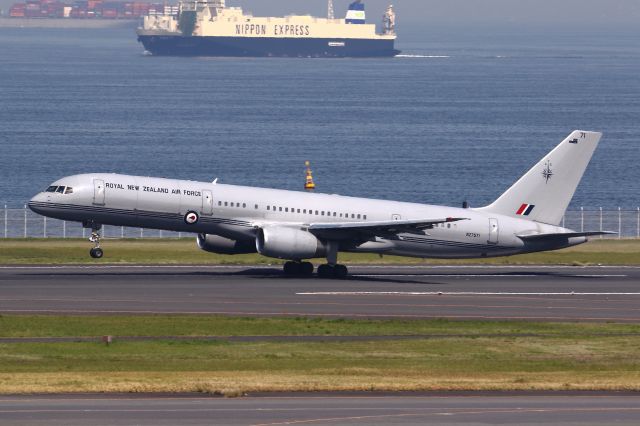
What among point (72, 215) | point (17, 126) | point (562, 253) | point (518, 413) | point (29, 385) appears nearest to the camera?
point (518, 413)

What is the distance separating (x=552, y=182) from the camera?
61.2 metres

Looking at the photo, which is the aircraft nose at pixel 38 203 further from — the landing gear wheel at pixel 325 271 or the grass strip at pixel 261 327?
the landing gear wheel at pixel 325 271

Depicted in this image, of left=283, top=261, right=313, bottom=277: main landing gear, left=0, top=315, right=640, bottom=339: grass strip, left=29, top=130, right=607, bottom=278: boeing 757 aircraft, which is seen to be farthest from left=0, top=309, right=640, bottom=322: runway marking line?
left=283, top=261, right=313, bottom=277: main landing gear

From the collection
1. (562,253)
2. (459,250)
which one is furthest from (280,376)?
(562,253)

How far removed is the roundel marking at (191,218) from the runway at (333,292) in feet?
8.77

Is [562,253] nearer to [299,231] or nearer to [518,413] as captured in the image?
[299,231]

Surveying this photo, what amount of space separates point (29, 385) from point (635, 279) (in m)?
37.0

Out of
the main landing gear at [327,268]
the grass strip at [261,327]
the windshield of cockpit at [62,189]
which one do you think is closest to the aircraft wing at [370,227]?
the main landing gear at [327,268]

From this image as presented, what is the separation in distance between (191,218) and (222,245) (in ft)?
8.43

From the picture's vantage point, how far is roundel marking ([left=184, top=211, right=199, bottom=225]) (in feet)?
185

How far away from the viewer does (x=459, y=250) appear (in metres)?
60.5

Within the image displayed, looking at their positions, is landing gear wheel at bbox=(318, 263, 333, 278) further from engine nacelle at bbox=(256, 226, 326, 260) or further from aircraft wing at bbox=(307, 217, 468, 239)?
aircraft wing at bbox=(307, 217, 468, 239)

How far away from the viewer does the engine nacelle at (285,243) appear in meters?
56.1

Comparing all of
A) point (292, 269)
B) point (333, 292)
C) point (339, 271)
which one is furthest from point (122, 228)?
point (333, 292)
